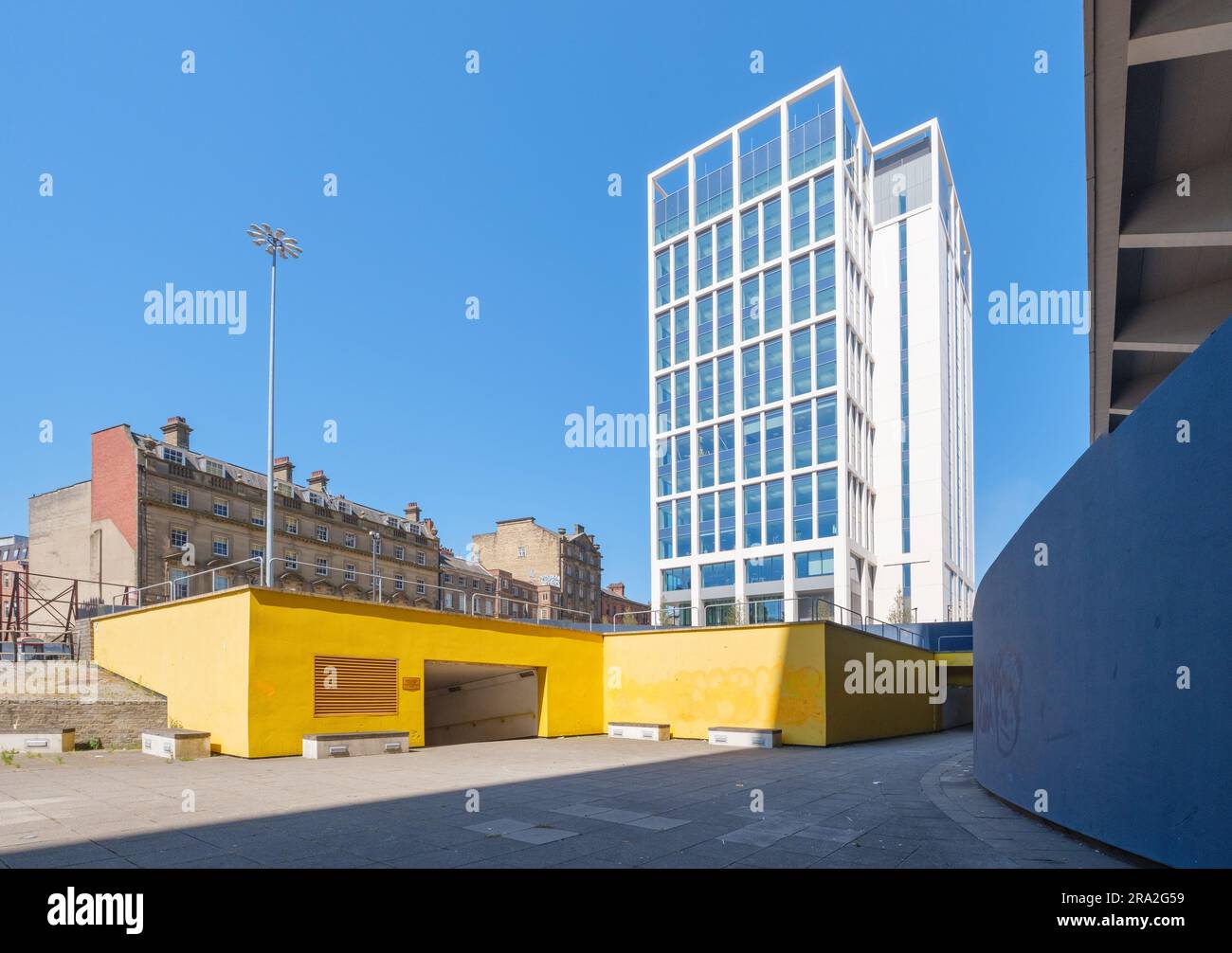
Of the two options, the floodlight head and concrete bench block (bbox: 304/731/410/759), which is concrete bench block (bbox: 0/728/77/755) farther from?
the floodlight head

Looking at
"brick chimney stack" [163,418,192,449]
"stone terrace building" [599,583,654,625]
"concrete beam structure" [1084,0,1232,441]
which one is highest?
"brick chimney stack" [163,418,192,449]

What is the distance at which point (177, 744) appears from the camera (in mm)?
15570

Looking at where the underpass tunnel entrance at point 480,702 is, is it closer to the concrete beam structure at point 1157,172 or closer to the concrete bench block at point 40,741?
the concrete bench block at point 40,741

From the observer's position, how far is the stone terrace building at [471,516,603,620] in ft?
292

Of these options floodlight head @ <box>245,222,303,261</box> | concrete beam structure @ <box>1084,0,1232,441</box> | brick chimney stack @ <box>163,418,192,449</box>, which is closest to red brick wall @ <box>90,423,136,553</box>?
brick chimney stack @ <box>163,418,192,449</box>

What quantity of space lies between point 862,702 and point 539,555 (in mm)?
66691

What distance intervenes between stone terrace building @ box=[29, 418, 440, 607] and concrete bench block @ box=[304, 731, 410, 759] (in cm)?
2491

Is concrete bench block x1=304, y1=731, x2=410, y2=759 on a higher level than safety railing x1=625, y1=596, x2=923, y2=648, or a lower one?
lower

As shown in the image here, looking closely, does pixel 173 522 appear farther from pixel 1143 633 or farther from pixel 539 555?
pixel 1143 633

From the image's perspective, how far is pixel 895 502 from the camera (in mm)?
64875

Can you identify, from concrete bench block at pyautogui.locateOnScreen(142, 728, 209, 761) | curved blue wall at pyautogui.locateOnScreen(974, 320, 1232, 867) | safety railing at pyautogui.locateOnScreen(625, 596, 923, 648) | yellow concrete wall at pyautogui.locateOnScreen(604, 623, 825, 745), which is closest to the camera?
curved blue wall at pyautogui.locateOnScreen(974, 320, 1232, 867)

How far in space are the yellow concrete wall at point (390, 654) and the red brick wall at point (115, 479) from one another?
3571cm
